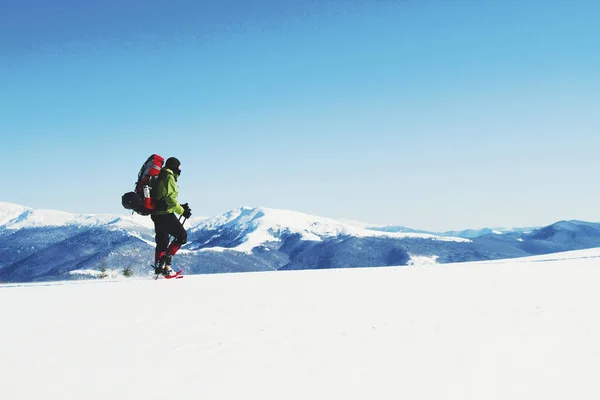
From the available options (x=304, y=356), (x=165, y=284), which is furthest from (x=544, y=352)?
(x=165, y=284)

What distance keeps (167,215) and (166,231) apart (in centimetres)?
42

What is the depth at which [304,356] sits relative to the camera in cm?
509

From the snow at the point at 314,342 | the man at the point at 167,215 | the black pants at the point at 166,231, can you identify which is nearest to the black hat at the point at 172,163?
the man at the point at 167,215

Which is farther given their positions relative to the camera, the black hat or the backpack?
the black hat

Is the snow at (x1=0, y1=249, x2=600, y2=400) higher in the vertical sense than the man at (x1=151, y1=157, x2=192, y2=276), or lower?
lower

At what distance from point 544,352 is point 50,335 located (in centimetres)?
587

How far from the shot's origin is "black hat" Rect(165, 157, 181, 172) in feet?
39.5

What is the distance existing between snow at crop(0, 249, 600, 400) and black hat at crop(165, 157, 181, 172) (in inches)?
152

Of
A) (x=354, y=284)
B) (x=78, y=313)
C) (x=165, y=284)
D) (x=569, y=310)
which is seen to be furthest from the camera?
(x=165, y=284)

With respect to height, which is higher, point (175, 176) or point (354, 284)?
point (175, 176)

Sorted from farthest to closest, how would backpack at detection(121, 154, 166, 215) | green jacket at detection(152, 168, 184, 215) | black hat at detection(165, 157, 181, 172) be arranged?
black hat at detection(165, 157, 181, 172)
green jacket at detection(152, 168, 184, 215)
backpack at detection(121, 154, 166, 215)

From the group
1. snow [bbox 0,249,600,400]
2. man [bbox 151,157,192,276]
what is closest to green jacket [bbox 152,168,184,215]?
man [bbox 151,157,192,276]

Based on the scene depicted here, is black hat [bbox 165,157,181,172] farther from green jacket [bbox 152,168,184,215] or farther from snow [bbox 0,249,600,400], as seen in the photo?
snow [bbox 0,249,600,400]

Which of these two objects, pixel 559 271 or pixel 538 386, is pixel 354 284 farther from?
pixel 538 386
